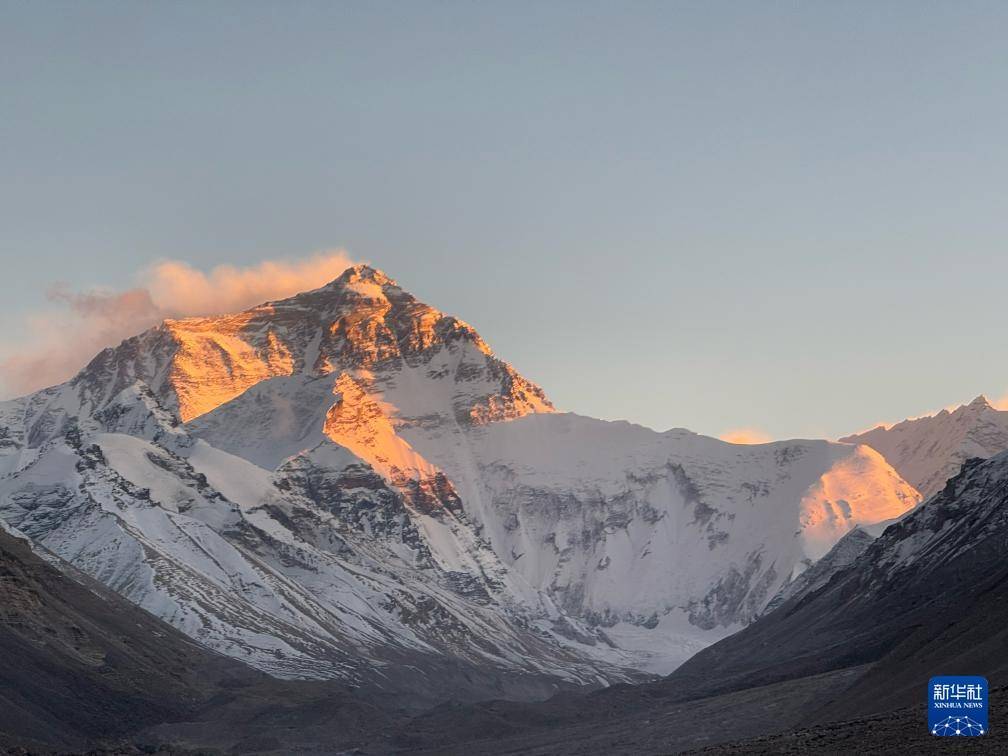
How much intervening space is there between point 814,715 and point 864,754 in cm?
6056

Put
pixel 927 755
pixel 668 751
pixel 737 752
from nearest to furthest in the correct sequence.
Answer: pixel 927 755 → pixel 737 752 → pixel 668 751

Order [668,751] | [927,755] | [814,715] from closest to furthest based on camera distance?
[927,755] → [814,715] → [668,751]

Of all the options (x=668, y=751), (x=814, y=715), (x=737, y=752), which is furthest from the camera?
(x=668, y=751)

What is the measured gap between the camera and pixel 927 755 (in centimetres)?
11444

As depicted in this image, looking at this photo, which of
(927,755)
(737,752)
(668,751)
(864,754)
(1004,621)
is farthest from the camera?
(668,751)

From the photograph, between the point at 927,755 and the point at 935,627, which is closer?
the point at 927,755

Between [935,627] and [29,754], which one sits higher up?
[935,627]

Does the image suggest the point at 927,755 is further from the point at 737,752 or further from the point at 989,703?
the point at 737,752

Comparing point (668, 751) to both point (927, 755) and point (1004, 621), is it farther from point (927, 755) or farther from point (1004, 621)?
point (927, 755)

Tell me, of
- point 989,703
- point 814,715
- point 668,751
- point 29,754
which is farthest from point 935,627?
point 29,754

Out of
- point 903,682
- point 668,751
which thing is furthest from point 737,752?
point 668,751

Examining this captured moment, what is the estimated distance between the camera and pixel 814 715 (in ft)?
595

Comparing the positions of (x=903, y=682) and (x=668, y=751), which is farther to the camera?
(x=668, y=751)

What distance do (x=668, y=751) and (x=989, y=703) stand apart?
78.8 meters
